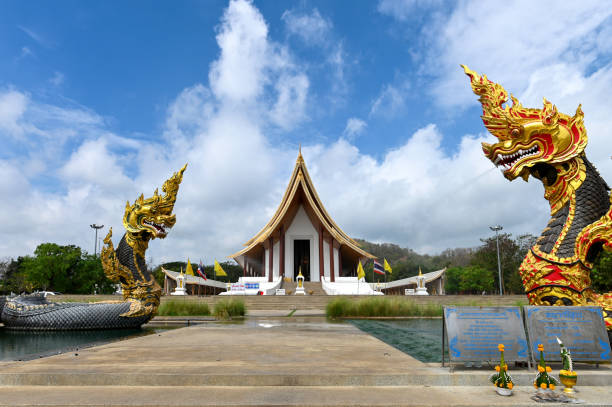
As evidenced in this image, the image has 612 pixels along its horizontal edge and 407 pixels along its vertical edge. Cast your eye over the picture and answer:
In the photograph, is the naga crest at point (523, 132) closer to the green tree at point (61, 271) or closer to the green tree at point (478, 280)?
the green tree at point (61, 271)

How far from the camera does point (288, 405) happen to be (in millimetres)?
2369

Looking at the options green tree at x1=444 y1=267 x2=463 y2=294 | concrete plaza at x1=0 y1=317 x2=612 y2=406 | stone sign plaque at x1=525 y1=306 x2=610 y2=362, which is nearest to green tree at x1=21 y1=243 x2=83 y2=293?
concrete plaza at x1=0 y1=317 x2=612 y2=406

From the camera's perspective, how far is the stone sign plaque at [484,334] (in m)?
3.05

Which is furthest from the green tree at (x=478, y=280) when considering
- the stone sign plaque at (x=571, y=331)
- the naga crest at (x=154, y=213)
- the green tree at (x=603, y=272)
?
the stone sign plaque at (x=571, y=331)

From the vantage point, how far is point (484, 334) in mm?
3123

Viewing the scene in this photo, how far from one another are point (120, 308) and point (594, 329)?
759 centimetres

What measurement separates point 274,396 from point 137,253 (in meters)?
6.21

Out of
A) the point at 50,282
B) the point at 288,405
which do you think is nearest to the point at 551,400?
the point at 288,405

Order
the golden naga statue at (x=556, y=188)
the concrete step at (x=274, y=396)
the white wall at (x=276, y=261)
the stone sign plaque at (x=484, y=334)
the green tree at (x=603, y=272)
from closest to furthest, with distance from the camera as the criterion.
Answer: the concrete step at (x=274, y=396), the stone sign plaque at (x=484, y=334), the golden naga statue at (x=556, y=188), the green tree at (x=603, y=272), the white wall at (x=276, y=261)

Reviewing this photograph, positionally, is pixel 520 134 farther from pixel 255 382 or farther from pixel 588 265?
pixel 255 382

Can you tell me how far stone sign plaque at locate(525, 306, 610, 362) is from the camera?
312cm

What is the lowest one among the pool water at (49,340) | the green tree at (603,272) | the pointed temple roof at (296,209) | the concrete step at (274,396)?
the pool water at (49,340)

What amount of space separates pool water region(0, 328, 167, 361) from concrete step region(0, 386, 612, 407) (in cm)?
281

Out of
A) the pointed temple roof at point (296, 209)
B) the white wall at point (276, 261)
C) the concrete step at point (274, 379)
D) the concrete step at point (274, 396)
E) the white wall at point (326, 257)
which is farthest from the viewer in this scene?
the white wall at point (326, 257)
